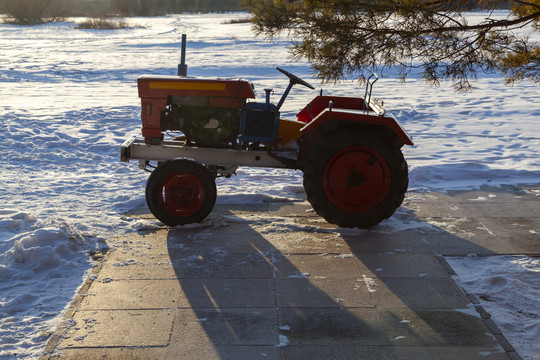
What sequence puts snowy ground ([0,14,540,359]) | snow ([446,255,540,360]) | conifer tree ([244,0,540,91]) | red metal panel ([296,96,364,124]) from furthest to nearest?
red metal panel ([296,96,364,124]) < conifer tree ([244,0,540,91]) < snowy ground ([0,14,540,359]) < snow ([446,255,540,360])

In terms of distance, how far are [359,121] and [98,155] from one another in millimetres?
4192

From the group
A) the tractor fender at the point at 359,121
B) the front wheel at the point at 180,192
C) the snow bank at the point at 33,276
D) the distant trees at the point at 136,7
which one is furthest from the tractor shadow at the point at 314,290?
the distant trees at the point at 136,7

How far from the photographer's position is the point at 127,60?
61.6ft

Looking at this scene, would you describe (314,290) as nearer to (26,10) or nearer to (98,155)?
(98,155)

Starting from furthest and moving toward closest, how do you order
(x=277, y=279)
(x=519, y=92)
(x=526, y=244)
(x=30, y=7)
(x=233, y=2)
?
(x=233, y=2) < (x=30, y=7) < (x=519, y=92) < (x=526, y=244) < (x=277, y=279)

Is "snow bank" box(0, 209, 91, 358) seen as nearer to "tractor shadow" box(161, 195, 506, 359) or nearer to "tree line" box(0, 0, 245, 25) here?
"tractor shadow" box(161, 195, 506, 359)

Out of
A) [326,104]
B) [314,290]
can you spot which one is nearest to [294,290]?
[314,290]

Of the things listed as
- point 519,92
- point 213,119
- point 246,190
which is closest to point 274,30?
A: point 213,119

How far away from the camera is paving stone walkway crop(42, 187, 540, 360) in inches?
130

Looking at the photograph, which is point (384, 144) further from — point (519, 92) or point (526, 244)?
point (519, 92)

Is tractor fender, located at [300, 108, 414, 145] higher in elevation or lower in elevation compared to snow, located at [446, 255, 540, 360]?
higher

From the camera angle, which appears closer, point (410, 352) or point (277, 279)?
point (410, 352)

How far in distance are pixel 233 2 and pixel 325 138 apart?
223 feet

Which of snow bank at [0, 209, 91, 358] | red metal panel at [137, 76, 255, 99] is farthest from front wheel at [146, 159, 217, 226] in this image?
snow bank at [0, 209, 91, 358]
